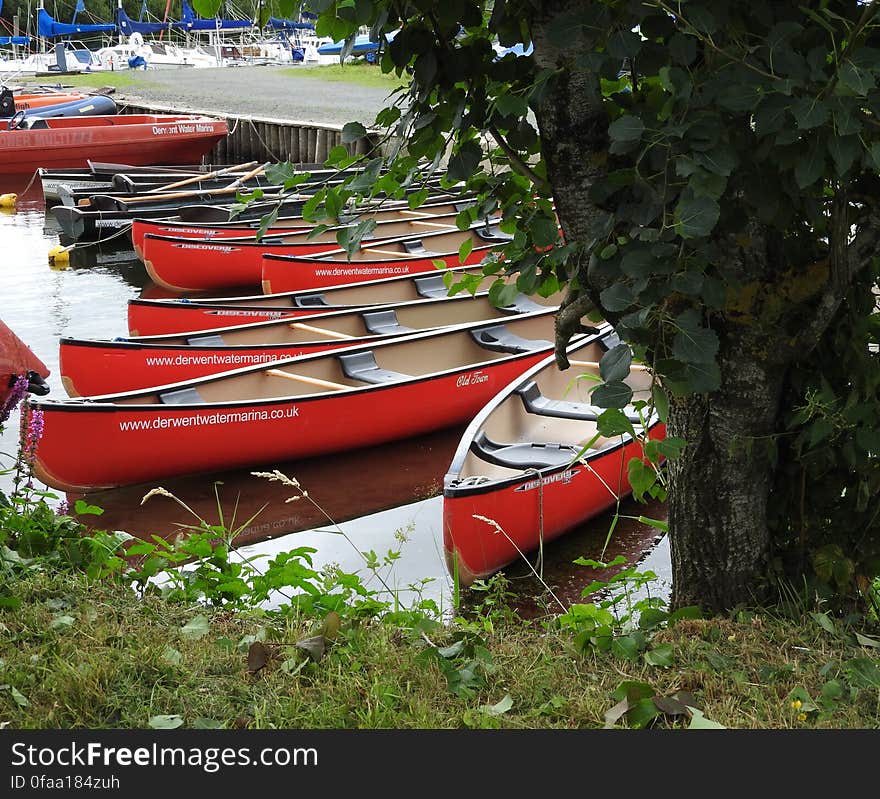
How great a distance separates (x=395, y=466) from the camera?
7.84 metres

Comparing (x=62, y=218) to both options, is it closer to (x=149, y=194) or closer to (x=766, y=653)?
(x=149, y=194)

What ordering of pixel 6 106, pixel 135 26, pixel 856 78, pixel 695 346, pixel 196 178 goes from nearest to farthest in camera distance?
1. pixel 856 78
2. pixel 695 346
3. pixel 196 178
4. pixel 6 106
5. pixel 135 26

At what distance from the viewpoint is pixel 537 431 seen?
7008 millimetres

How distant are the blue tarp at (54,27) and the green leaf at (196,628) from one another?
200 feet

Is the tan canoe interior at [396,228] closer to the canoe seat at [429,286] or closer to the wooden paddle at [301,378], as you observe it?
the canoe seat at [429,286]

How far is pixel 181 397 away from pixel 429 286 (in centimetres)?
411

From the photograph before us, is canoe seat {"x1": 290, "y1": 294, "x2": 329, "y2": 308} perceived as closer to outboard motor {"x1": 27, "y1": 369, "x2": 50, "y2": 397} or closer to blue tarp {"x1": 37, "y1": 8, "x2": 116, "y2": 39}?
outboard motor {"x1": 27, "y1": 369, "x2": 50, "y2": 397}

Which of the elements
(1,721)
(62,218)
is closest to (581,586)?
(1,721)

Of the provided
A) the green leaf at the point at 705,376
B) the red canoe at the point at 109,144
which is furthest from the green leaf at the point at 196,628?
the red canoe at the point at 109,144

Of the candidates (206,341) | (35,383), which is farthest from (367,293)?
(35,383)

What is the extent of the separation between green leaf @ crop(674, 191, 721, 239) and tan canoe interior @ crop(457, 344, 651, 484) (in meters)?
3.48

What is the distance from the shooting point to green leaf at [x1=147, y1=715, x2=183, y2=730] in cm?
254

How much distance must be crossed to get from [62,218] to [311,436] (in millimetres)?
9727

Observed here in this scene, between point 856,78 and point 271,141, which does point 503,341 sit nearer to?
point 856,78
